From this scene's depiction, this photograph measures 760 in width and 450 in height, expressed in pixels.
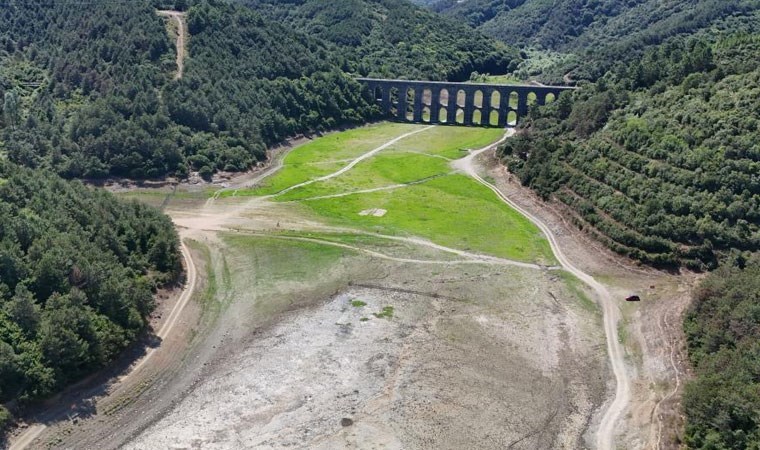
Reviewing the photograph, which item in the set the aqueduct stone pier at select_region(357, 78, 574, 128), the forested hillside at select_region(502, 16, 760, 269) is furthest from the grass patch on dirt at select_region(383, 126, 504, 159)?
the forested hillside at select_region(502, 16, 760, 269)

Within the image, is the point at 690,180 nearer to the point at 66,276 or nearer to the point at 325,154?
the point at 325,154

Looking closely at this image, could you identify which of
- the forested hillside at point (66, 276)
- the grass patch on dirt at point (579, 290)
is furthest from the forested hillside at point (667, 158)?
the forested hillside at point (66, 276)

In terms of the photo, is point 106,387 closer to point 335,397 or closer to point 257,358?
point 257,358

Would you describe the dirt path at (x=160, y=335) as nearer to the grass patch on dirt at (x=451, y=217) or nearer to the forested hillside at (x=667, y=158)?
the grass patch on dirt at (x=451, y=217)

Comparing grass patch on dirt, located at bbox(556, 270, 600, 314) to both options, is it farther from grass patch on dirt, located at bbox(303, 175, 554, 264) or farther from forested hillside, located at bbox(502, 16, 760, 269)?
forested hillside, located at bbox(502, 16, 760, 269)

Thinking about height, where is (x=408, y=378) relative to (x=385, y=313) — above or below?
below

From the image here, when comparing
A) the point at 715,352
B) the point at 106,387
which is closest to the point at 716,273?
the point at 715,352

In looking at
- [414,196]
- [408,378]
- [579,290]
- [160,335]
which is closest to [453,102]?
[414,196]
